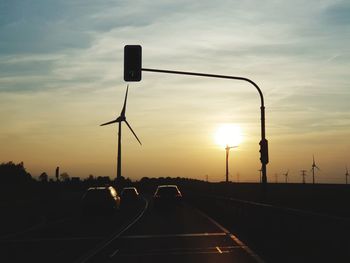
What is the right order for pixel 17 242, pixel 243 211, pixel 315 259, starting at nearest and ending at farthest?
pixel 315 259 < pixel 17 242 < pixel 243 211

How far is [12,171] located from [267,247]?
102 meters

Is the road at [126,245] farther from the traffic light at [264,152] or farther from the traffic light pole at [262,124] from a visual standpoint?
the traffic light at [264,152]

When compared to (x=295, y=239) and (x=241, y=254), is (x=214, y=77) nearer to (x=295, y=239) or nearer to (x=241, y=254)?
(x=295, y=239)

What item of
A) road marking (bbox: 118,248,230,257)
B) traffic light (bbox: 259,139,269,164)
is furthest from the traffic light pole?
road marking (bbox: 118,248,230,257)

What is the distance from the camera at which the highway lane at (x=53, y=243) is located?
47.7 feet

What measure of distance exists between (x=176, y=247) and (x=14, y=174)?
99135mm

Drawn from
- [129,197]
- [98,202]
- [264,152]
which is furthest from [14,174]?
[264,152]

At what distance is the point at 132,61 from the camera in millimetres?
21562

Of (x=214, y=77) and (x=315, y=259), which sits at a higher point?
(x=214, y=77)

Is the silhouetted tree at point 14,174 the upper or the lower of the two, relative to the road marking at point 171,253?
upper

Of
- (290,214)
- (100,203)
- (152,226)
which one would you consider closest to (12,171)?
(100,203)

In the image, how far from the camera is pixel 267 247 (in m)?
16.2

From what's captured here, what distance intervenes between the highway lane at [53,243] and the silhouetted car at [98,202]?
243 inches

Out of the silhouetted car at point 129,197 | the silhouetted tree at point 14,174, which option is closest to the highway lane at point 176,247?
the silhouetted car at point 129,197
